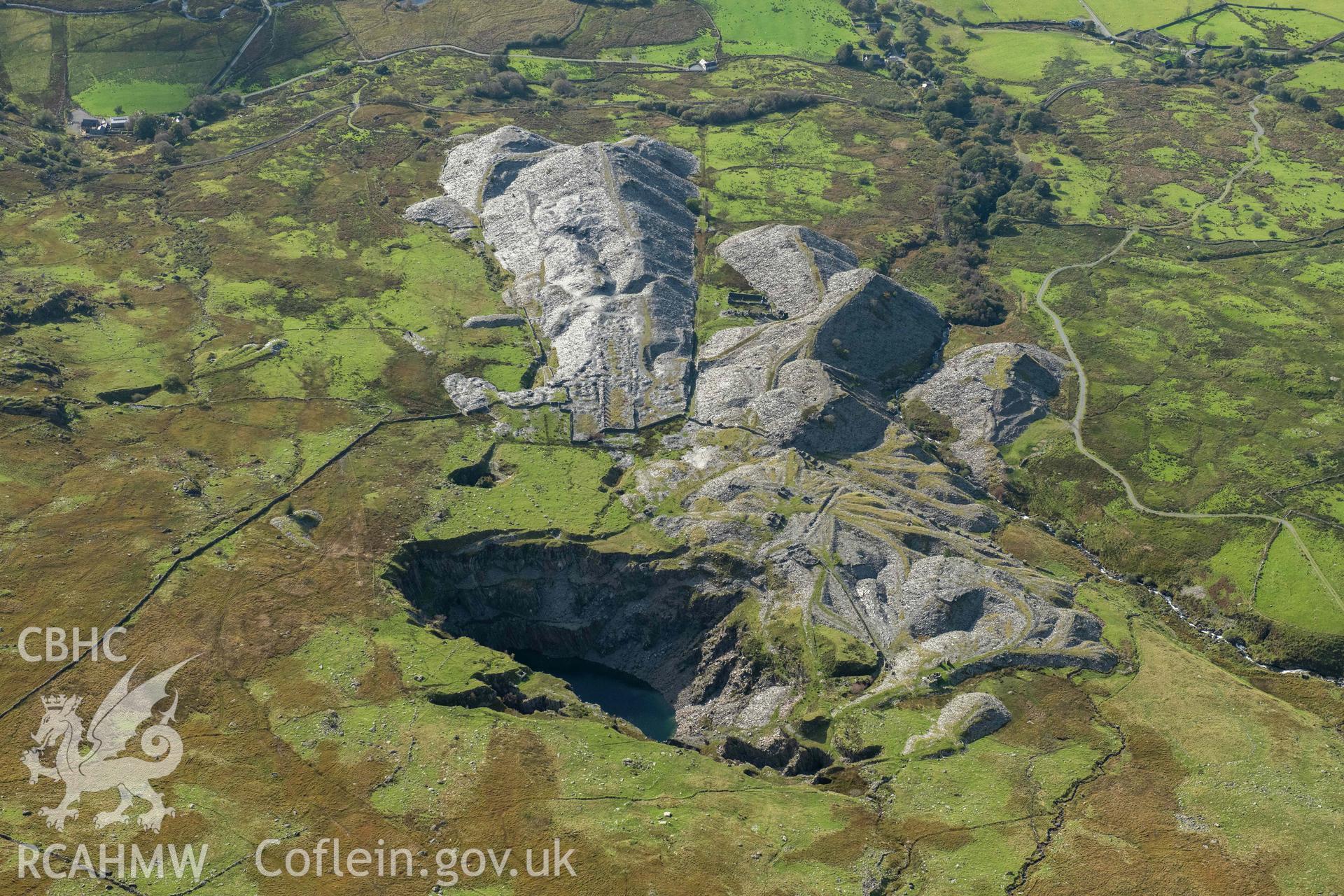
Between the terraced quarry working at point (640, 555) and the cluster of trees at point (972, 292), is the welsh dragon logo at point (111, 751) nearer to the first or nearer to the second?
the terraced quarry working at point (640, 555)

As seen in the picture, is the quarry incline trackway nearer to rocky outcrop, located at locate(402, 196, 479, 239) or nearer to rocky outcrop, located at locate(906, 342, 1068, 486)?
rocky outcrop, located at locate(906, 342, 1068, 486)

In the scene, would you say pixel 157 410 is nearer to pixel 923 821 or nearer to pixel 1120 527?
pixel 923 821

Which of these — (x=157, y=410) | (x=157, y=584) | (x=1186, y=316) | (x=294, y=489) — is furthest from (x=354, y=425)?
(x=1186, y=316)

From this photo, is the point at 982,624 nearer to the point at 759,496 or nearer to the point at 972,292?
the point at 759,496

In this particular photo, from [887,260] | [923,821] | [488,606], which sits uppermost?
[887,260]

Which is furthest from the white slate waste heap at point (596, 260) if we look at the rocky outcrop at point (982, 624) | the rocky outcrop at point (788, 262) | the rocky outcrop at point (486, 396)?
the rocky outcrop at point (982, 624)

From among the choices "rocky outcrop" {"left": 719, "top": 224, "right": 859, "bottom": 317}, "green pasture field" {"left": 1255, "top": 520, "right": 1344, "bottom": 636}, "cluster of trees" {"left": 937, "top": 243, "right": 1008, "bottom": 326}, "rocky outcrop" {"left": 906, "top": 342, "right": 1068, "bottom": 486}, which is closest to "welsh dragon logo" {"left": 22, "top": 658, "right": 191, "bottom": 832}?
"rocky outcrop" {"left": 906, "top": 342, "right": 1068, "bottom": 486}
